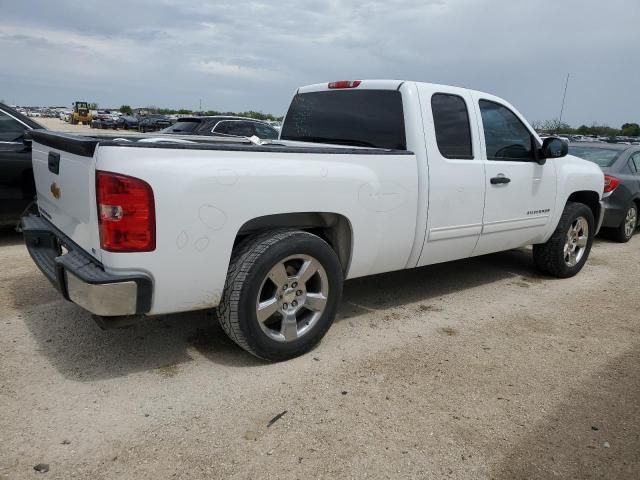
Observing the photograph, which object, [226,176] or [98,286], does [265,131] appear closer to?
[226,176]

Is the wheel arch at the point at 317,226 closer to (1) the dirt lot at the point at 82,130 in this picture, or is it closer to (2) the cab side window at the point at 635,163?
(1) the dirt lot at the point at 82,130

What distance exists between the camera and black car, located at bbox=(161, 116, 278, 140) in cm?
1084

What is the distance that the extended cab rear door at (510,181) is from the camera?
180 inches

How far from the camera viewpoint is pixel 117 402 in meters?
2.89

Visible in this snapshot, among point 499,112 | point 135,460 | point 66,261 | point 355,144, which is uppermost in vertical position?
point 499,112

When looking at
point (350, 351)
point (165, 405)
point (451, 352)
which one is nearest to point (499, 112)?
point (451, 352)

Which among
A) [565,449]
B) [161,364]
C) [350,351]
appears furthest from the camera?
[350,351]

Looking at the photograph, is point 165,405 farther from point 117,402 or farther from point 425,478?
point 425,478

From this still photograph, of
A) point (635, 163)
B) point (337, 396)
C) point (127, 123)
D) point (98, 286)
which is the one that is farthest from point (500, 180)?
point (127, 123)

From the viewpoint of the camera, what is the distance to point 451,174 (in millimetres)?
4129

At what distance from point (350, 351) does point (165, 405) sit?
4.31 feet

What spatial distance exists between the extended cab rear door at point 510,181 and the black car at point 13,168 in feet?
15.6

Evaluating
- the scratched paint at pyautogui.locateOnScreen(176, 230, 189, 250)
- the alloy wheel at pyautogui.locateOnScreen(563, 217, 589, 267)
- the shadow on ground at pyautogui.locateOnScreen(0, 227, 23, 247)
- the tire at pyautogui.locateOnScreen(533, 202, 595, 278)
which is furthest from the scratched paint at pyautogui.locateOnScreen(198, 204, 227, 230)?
the shadow on ground at pyautogui.locateOnScreen(0, 227, 23, 247)

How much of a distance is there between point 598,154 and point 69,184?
8156 millimetres
